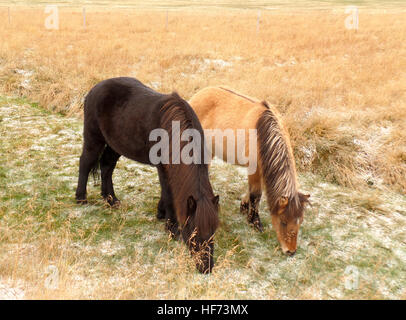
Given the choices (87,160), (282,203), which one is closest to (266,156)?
(282,203)

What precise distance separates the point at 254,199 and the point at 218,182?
61.1 inches

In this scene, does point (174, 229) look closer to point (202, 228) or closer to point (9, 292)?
point (202, 228)

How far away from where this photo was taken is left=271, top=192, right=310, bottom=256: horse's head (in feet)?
12.4

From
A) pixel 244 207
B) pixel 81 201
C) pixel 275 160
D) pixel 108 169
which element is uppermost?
pixel 275 160

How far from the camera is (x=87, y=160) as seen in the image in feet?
16.6

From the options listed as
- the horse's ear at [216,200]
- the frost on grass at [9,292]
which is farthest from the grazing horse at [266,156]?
the frost on grass at [9,292]

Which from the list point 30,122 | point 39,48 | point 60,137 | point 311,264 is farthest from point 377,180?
point 39,48

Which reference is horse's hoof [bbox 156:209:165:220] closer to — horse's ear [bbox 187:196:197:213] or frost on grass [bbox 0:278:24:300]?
horse's ear [bbox 187:196:197:213]

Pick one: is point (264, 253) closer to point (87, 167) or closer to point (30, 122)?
point (87, 167)

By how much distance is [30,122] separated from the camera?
8.21m

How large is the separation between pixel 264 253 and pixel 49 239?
2.77 m

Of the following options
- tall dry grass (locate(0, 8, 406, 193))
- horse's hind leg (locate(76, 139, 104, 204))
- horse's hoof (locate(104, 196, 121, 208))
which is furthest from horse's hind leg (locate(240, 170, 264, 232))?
horse's hind leg (locate(76, 139, 104, 204))

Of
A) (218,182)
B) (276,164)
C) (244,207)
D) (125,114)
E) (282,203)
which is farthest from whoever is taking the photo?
(218,182)

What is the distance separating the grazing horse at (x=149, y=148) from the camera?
3393mm
